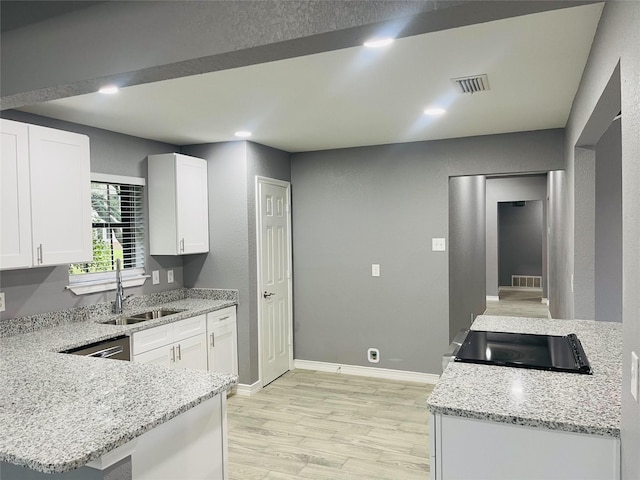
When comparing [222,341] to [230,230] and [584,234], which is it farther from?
[584,234]

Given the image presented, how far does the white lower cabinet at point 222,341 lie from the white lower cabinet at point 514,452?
112 inches

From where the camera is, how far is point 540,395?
1.67 meters

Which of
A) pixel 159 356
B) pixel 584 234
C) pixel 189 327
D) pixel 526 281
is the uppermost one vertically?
pixel 584 234

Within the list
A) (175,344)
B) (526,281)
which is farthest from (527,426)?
(526,281)

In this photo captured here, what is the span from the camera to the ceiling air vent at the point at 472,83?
8.71 ft

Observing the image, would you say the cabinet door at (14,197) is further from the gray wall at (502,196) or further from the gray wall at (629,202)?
the gray wall at (502,196)

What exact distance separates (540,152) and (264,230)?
2.64 m

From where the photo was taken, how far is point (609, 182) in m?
3.37

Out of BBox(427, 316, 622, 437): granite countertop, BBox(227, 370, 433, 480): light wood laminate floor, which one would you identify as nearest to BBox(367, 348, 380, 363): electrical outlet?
BBox(227, 370, 433, 480): light wood laminate floor

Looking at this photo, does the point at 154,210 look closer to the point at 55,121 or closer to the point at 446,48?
the point at 55,121

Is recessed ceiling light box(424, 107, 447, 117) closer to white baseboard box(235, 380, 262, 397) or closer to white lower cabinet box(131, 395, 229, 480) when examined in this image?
white lower cabinet box(131, 395, 229, 480)

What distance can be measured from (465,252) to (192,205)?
3507mm

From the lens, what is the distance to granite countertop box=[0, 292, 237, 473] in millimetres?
1459

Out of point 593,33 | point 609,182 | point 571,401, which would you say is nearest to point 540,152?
point 609,182
